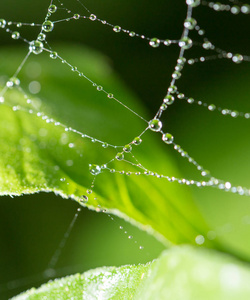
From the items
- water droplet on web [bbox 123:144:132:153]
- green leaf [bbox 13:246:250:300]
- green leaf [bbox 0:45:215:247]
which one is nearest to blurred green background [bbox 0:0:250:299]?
green leaf [bbox 0:45:215:247]

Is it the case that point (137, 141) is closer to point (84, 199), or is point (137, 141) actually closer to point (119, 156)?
point (119, 156)

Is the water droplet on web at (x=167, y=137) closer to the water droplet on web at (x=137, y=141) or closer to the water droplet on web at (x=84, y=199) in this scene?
the water droplet on web at (x=137, y=141)

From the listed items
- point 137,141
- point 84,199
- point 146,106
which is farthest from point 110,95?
point 146,106

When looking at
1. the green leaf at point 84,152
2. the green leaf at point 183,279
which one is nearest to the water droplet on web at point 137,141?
the green leaf at point 84,152

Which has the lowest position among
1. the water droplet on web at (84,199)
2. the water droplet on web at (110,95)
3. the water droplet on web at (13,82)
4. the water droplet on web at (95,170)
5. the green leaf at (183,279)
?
the green leaf at (183,279)

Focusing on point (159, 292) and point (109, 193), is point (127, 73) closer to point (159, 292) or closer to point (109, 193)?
point (109, 193)

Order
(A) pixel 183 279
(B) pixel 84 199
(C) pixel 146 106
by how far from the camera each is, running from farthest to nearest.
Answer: (C) pixel 146 106
(B) pixel 84 199
(A) pixel 183 279

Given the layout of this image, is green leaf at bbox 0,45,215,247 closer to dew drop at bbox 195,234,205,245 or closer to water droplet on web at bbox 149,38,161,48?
dew drop at bbox 195,234,205,245
